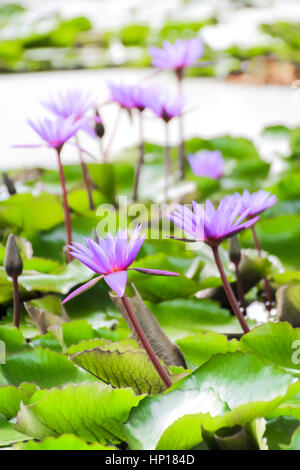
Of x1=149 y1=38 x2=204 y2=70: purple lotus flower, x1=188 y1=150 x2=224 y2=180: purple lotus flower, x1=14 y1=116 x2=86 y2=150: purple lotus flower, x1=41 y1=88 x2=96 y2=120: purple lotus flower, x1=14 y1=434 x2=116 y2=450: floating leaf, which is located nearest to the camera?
x1=14 y1=434 x2=116 y2=450: floating leaf

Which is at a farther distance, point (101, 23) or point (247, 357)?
point (101, 23)

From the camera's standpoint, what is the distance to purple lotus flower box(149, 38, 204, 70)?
1258 mm

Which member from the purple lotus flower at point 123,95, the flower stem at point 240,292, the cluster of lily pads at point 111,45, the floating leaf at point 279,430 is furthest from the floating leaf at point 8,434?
the cluster of lily pads at point 111,45

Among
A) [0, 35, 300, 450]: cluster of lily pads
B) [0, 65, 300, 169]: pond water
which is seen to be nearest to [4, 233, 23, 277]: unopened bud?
[0, 35, 300, 450]: cluster of lily pads

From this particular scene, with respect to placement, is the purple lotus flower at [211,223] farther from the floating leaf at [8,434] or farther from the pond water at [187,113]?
the pond water at [187,113]

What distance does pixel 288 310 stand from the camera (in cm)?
84

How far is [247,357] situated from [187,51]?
2.55 ft

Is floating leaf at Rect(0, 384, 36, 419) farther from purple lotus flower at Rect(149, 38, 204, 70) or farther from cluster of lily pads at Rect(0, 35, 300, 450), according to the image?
purple lotus flower at Rect(149, 38, 204, 70)

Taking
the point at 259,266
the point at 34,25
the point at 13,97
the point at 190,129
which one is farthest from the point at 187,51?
the point at 34,25

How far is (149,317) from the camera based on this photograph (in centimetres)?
75

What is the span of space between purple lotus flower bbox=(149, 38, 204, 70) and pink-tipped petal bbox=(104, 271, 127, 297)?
756mm

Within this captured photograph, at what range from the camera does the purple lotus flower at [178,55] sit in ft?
4.13

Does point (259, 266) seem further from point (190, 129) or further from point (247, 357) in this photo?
point (190, 129)

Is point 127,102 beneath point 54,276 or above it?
above
